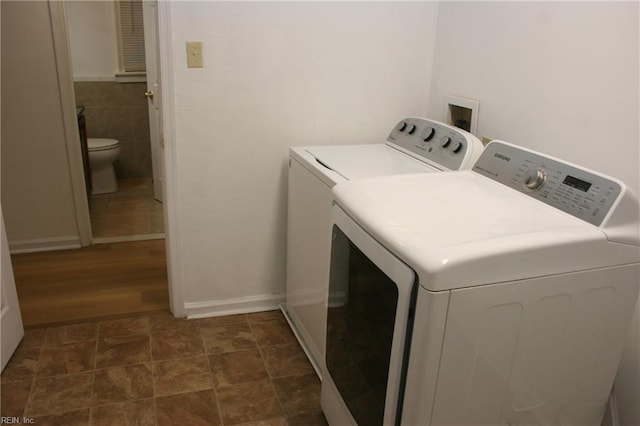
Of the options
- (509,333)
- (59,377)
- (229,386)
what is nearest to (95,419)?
(59,377)

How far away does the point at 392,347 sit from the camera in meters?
1.21

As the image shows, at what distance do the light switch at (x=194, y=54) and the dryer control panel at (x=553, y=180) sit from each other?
120 centimetres

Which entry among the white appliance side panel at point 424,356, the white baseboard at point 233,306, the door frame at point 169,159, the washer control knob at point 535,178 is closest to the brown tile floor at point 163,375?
the white baseboard at point 233,306

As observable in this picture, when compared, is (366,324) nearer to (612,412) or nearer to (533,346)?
(533,346)

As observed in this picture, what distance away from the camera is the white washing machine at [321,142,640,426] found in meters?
1.10

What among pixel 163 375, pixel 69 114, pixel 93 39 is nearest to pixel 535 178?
pixel 163 375

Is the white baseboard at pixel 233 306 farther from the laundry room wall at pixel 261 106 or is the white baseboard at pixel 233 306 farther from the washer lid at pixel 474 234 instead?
the washer lid at pixel 474 234

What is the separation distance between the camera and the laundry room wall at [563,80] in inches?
57.7

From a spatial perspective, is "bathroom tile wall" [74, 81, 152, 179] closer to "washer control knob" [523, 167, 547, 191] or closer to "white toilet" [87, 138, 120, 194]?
"white toilet" [87, 138, 120, 194]

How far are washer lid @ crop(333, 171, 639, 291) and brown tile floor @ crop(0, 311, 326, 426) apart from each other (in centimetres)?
94

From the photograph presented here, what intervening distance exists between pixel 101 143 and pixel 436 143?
313cm

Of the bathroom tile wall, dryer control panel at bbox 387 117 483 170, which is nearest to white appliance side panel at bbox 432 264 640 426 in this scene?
dryer control panel at bbox 387 117 483 170

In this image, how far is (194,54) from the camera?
2074 millimetres

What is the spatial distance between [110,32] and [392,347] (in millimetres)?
4080
